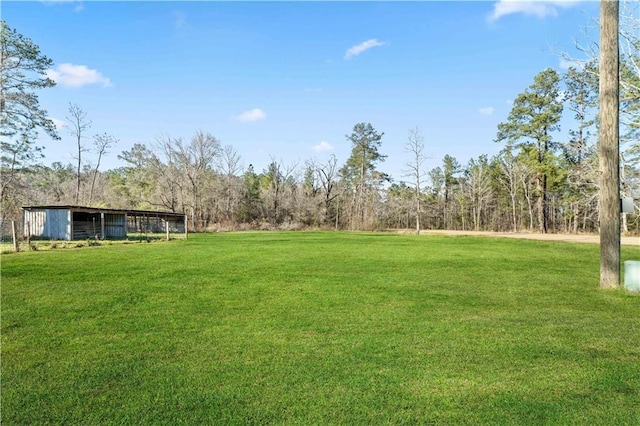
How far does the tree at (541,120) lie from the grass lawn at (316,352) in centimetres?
3053

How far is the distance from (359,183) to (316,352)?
45483mm

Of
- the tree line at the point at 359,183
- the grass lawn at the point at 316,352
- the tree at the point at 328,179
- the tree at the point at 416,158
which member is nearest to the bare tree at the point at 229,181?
the tree line at the point at 359,183

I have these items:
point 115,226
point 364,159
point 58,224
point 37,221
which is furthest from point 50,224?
point 364,159

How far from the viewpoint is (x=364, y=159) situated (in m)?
51.2

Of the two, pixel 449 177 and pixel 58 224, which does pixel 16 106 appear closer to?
pixel 58 224

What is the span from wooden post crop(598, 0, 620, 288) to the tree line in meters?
18.1

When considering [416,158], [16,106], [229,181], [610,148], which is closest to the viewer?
[610,148]

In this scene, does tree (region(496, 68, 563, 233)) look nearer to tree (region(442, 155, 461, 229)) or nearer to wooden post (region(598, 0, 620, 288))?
tree (region(442, 155, 461, 229))

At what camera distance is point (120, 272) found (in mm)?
9125

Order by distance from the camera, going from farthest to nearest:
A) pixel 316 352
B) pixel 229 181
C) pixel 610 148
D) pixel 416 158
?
1. pixel 229 181
2. pixel 416 158
3. pixel 610 148
4. pixel 316 352

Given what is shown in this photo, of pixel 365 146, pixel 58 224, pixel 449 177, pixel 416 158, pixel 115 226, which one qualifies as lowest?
pixel 115 226

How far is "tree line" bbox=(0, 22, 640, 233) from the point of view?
108 ft

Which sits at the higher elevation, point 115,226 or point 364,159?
point 364,159

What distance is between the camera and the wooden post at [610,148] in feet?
24.1
